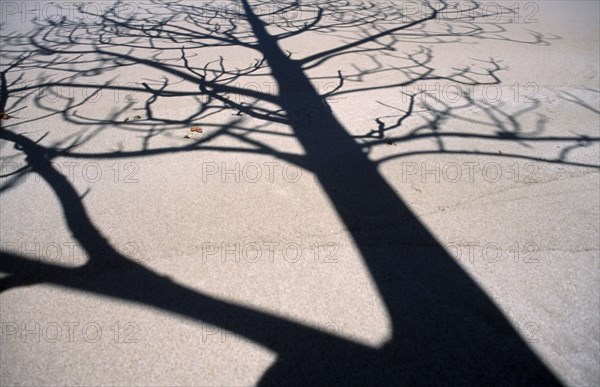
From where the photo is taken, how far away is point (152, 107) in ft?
16.5

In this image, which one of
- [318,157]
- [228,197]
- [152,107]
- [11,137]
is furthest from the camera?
[152,107]

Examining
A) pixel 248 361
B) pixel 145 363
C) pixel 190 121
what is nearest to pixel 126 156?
pixel 190 121

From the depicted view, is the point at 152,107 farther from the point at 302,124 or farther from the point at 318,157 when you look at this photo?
the point at 318,157

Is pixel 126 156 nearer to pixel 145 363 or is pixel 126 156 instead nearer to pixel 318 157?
pixel 318 157

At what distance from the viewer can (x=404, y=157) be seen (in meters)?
3.99

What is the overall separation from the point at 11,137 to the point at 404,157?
456 centimetres

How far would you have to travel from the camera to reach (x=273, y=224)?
124 inches

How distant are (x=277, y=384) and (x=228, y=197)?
6.00ft

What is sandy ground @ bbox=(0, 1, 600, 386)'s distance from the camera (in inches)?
89.5

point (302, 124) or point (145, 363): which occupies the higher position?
point (302, 124)


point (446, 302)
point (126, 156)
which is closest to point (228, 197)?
point (126, 156)

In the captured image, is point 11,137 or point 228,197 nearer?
point 228,197

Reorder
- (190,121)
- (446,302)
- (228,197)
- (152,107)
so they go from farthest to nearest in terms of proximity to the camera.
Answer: (152,107)
(190,121)
(228,197)
(446,302)

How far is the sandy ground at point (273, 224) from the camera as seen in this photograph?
7.46 ft
